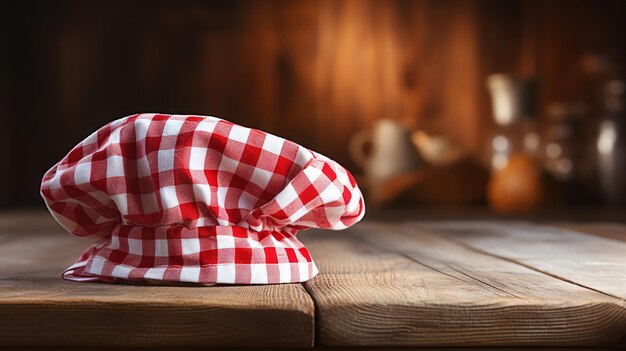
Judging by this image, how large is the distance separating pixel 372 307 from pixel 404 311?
2 centimetres

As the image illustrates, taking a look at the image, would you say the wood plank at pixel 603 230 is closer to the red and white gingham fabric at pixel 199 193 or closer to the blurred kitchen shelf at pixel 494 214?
the blurred kitchen shelf at pixel 494 214

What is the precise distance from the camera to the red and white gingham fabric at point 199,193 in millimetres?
566

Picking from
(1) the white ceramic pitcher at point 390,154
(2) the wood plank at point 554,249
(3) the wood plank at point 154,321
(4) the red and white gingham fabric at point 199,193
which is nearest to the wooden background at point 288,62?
(1) the white ceramic pitcher at point 390,154

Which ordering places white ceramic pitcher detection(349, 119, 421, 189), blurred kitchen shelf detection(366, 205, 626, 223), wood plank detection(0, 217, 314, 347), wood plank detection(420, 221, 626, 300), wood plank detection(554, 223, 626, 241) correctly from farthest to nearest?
white ceramic pitcher detection(349, 119, 421, 189) < blurred kitchen shelf detection(366, 205, 626, 223) < wood plank detection(554, 223, 626, 241) < wood plank detection(420, 221, 626, 300) < wood plank detection(0, 217, 314, 347)

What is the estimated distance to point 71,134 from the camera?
6.01 ft

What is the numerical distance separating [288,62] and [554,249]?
108 centimetres

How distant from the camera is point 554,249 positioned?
0.88 m

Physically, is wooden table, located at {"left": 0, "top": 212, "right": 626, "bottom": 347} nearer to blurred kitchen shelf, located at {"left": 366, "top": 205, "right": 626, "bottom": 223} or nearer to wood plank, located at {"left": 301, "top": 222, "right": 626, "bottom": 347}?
wood plank, located at {"left": 301, "top": 222, "right": 626, "bottom": 347}

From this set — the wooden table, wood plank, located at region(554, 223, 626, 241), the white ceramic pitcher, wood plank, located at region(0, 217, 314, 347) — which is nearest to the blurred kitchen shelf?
the white ceramic pitcher

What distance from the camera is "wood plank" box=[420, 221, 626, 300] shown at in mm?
638

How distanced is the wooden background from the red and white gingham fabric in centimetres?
126

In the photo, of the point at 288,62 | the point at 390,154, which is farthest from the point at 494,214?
the point at 288,62

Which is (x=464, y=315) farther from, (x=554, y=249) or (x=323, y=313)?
(x=554, y=249)

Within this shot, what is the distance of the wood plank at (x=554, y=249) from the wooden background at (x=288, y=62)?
2.05 ft
